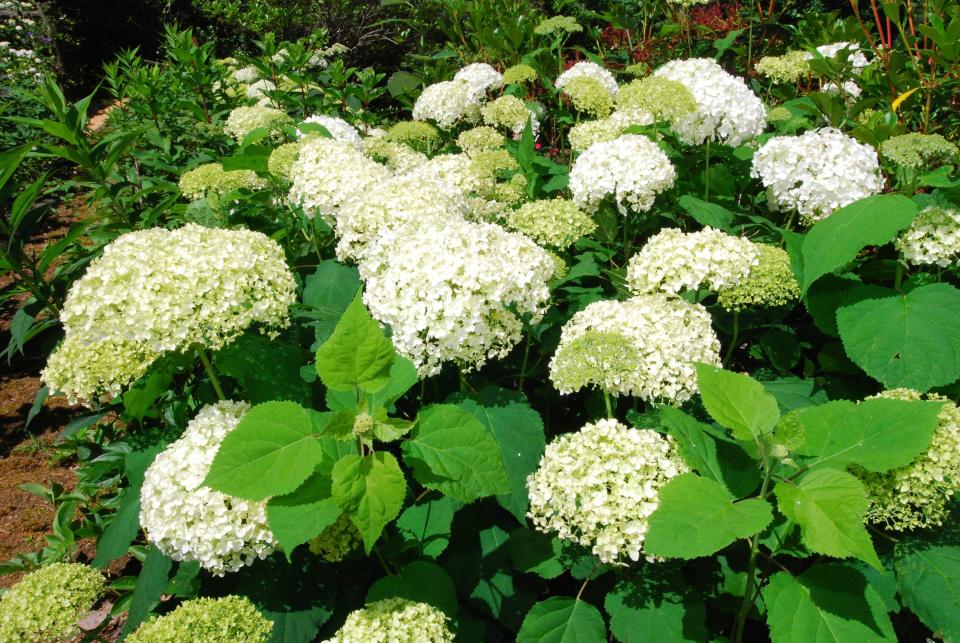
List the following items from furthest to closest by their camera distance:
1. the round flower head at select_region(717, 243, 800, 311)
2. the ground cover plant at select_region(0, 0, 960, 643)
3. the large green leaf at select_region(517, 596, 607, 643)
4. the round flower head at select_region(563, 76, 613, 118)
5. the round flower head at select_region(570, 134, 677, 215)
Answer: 1. the round flower head at select_region(563, 76, 613, 118)
2. the round flower head at select_region(570, 134, 677, 215)
3. the round flower head at select_region(717, 243, 800, 311)
4. the large green leaf at select_region(517, 596, 607, 643)
5. the ground cover plant at select_region(0, 0, 960, 643)

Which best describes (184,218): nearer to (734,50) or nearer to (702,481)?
(702,481)

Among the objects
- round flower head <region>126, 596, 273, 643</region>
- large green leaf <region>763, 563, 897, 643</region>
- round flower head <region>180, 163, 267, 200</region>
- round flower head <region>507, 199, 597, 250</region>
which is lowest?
large green leaf <region>763, 563, 897, 643</region>

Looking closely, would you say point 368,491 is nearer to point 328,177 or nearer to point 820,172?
point 328,177

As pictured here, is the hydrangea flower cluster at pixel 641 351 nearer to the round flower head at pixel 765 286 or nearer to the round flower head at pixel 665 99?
the round flower head at pixel 765 286

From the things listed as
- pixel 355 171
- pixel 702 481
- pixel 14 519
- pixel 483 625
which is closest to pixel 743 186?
pixel 355 171

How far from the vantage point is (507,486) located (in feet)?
6.44

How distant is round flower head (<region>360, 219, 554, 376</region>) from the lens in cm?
230

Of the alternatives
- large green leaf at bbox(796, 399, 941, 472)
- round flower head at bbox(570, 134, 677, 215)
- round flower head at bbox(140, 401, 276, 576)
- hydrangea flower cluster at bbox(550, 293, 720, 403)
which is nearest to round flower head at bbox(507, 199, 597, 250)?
round flower head at bbox(570, 134, 677, 215)

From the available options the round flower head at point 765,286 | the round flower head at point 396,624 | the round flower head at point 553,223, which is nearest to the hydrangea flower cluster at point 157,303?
the round flower head at point 396,624

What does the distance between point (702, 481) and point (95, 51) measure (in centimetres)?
2100

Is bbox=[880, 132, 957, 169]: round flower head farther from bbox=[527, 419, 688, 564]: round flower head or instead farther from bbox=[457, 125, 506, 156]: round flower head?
bbox=[457, 125, 506, 156]: round flower head

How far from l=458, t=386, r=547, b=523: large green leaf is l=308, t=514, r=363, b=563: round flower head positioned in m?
0.53

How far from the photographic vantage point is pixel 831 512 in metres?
1.59

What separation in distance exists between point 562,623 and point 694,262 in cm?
149
